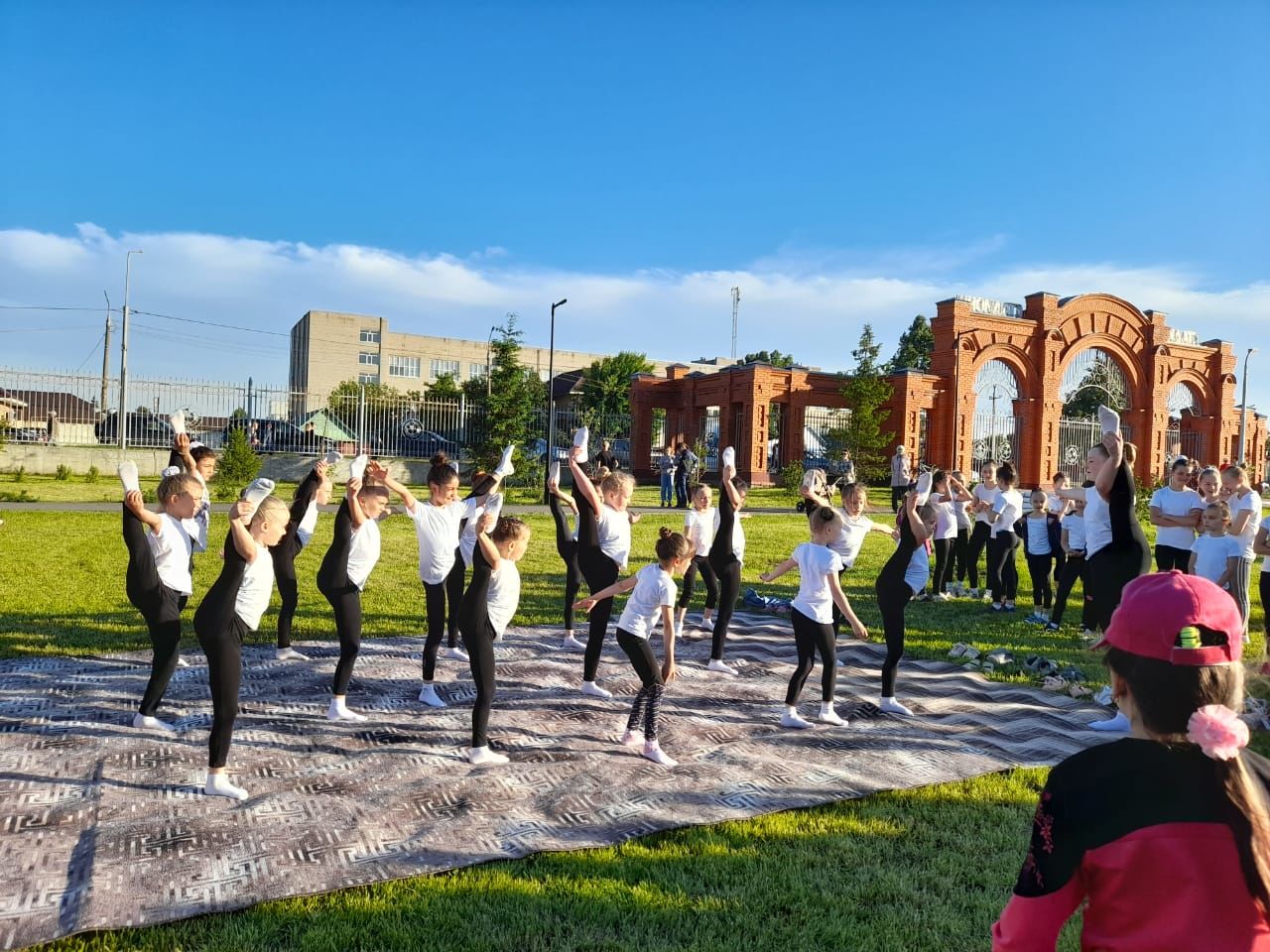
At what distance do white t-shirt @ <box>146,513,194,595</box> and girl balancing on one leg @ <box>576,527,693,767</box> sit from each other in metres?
2.81

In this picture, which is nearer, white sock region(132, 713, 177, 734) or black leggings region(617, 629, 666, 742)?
black leggings region(617, 629, 666, 742)

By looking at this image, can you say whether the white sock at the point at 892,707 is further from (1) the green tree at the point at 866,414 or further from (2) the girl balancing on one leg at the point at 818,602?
(1) the green tree at the point at 866,414

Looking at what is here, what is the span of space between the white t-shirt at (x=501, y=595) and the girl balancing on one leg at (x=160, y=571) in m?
1.99

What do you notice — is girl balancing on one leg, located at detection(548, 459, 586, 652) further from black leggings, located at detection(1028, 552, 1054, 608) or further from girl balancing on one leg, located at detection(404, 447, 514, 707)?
black leggings, located at detection(1028, 552, 1054, 608)

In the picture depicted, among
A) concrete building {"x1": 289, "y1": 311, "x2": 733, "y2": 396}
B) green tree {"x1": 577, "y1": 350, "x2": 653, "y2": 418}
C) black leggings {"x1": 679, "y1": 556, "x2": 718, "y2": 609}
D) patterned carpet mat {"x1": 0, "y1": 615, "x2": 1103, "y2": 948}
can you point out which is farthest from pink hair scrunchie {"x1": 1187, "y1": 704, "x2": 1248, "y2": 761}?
concrete building {"x1": 289, "y1": 311, "x2": 733, "y2": 396}

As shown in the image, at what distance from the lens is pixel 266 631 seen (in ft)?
28.6

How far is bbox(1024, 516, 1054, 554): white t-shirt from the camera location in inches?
438

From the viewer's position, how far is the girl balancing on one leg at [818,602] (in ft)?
19.9

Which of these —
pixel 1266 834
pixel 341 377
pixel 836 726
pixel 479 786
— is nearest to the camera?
pixel 1266 834

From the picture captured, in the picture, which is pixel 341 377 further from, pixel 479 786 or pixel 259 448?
pixel 479 786

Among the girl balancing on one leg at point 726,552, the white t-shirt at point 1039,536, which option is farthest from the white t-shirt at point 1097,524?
the white t-shirt at point 1039,536

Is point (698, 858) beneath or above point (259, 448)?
beneath

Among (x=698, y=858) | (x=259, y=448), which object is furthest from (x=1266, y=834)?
(x=259, y=448)

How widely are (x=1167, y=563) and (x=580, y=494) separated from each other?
6590 millimetres
